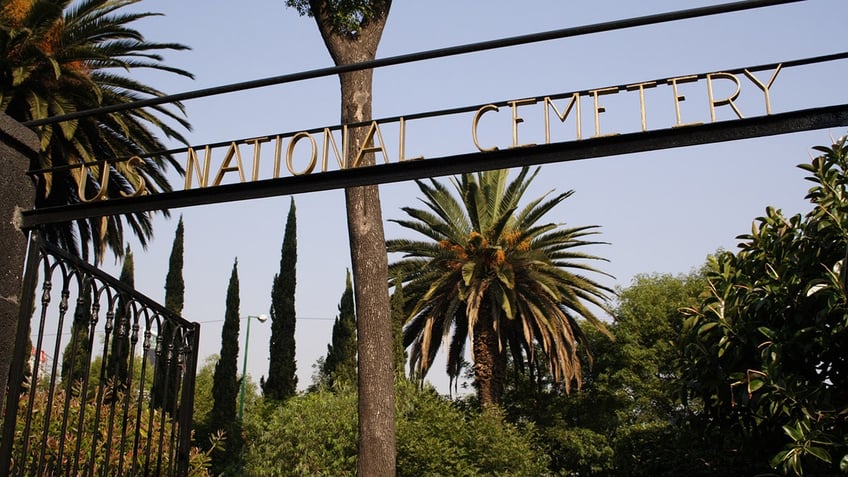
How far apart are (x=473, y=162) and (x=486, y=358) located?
23060 mm

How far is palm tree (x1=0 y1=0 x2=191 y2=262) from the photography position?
54.3 ft

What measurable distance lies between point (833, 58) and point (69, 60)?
52.2 feet

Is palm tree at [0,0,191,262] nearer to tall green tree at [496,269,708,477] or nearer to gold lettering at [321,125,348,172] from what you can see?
gold lettering at [321,125,348,172]

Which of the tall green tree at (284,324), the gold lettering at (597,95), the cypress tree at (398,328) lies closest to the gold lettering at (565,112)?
the gold lettering at (597,95)

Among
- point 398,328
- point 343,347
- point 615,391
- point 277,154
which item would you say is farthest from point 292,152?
point 615,391

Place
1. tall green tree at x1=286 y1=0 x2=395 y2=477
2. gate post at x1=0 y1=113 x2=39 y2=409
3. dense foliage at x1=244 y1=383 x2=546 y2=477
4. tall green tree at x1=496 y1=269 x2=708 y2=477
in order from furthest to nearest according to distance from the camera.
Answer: tall green tree at x1=496 y1=269 x2=708 y2=477 → dense foliage at x1=244 y1=383 x2=546 y2=477 → tall green tree at x1=286 y1=0 x2=395 y2=477 → gate post at x1=0 y1=113 x2=39 y2=409

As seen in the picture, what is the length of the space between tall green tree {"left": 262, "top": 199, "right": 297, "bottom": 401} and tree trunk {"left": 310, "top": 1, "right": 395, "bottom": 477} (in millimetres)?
18882

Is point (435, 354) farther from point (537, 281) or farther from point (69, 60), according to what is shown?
point (69, 60)

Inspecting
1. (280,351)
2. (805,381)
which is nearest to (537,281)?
(280,351)

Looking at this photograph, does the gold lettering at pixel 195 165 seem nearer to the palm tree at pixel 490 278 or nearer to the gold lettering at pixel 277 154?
the gold lettering at pixel 277 154

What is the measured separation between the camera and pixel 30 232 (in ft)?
15.4

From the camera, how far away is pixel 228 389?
30797 mm

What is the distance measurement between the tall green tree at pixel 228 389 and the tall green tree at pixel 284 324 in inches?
48.8

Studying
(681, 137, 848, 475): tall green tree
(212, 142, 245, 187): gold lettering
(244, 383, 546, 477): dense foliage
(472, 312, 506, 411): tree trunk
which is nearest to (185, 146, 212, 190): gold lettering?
(212, 142, 245, 187): gold lettering
